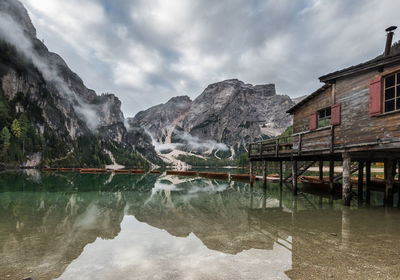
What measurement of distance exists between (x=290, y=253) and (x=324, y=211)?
293 inches

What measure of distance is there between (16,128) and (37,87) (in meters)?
47.4

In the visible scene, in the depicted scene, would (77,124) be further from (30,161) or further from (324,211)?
(324,211)

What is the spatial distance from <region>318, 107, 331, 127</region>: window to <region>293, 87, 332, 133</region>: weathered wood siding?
391 millimetres

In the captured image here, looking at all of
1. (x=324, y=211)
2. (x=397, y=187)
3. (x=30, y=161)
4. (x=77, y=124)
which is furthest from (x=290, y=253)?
(x=77, y=124)

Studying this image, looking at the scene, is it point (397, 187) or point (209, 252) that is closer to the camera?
point (209, 252)

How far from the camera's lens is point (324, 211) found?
11.7 meters

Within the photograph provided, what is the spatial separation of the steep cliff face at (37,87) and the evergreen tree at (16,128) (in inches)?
147

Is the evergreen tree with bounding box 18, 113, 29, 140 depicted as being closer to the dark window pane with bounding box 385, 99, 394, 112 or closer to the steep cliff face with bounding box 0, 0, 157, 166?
the steep cliff face with bounding box 0, 0, 157, 166

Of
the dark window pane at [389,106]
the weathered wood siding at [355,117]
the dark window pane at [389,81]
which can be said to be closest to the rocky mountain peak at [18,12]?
the weathered wood siding at [355,117]

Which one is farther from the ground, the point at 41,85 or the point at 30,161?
the point at 41,85

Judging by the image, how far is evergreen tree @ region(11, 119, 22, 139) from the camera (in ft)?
302

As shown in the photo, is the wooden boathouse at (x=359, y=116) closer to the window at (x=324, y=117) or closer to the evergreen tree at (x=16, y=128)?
the window at (x=324, y=117)

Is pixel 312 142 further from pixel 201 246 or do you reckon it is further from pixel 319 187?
pixel 201 246

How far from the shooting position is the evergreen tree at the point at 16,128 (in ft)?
302
